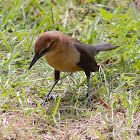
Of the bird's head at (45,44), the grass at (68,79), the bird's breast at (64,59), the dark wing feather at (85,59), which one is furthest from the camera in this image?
the dark wing feather at (85,59)

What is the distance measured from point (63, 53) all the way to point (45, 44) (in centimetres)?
33

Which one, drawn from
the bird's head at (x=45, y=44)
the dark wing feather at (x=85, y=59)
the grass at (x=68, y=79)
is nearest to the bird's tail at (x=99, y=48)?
the grass at (x=68, y=79)

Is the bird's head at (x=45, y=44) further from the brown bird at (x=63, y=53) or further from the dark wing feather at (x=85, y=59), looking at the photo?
the dark wing feather at (x=85, y=59)

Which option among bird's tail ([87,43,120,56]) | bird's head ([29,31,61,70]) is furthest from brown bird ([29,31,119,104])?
bird's tail ([87,43,120,56])

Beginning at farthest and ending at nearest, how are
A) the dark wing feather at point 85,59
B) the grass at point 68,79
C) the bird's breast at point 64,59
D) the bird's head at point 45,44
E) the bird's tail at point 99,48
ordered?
the bird's tail at point 99,48 < the dark wing feather at point 85,59 < the bird's breast at point 64,59 < the bird's head at point 45,44 < the grass at point 68,79

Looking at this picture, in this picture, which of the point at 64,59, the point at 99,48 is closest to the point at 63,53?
the point at 64,59

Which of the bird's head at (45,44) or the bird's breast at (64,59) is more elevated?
the bird's head at (45,44)

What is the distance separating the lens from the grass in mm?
3457

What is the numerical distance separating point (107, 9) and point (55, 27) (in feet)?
4.97

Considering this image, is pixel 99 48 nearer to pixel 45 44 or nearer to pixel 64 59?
pixel 64 59

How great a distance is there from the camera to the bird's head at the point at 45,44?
11.9 feet

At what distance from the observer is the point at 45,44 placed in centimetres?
363

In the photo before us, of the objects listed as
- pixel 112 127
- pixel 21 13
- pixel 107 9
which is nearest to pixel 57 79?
pixel 112 127

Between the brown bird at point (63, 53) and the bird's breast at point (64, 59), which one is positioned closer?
the brown bird at point (63, 53)
